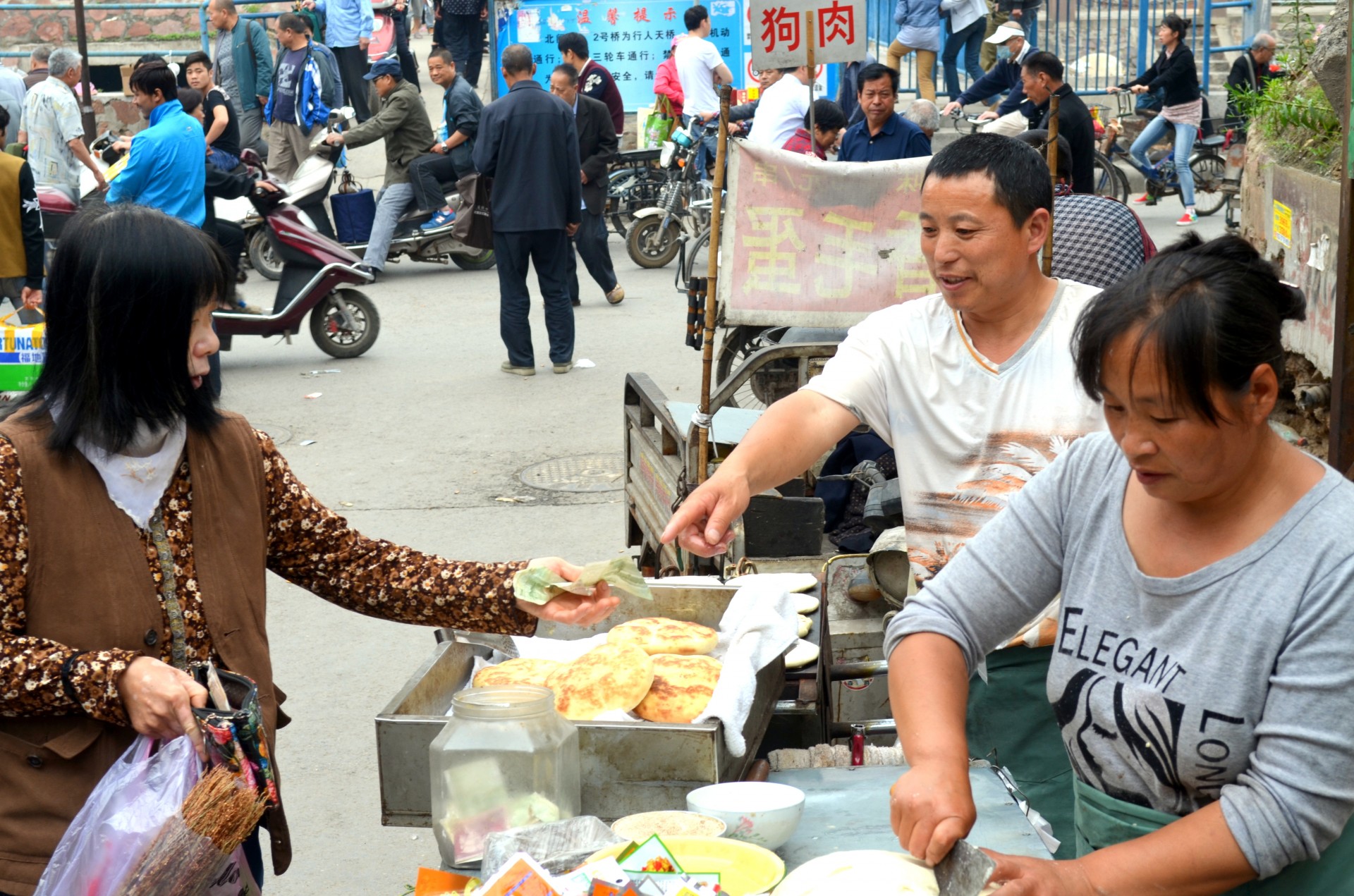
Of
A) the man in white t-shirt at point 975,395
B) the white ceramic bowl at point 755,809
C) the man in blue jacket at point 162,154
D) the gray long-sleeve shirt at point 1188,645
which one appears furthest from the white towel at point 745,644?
the man in blue jacket at point 162,154

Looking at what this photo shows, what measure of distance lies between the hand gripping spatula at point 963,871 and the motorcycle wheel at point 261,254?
1244 cm

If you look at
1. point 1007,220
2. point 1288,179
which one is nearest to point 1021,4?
point 1288,179

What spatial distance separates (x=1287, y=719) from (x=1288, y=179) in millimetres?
4897

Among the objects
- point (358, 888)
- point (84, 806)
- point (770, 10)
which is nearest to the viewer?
point (84, 806)

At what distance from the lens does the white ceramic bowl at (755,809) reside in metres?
2.12

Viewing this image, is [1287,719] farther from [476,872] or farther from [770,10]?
[770,10]

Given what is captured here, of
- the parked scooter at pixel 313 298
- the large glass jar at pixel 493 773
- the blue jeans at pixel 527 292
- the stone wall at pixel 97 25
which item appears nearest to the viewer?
the large glass jar at pixel 493 773

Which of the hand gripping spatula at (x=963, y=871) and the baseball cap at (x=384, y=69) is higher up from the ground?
the baseball cap at (x=384, y=69)

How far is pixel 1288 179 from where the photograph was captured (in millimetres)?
5832

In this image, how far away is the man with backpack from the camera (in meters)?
17.2

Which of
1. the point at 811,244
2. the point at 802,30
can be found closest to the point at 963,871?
the point at 811,244

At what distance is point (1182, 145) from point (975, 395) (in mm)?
13558

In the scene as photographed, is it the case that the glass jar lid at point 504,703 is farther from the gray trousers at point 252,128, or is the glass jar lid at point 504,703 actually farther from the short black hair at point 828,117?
the gray trousers at point 252,128

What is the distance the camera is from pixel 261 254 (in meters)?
13.3
